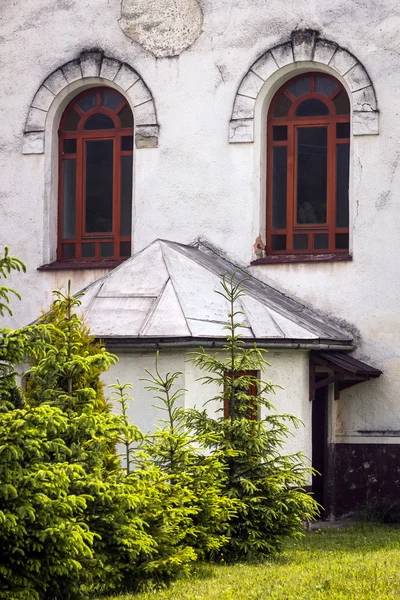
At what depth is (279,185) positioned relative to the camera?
56.0 feet

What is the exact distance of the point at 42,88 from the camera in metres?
17.9

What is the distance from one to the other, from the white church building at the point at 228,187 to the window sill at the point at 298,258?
0.04 meters

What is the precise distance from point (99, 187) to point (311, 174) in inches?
127

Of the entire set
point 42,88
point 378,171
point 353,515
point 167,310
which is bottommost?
point 353,515

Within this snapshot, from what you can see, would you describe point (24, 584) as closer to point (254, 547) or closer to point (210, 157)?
point (254, 547)

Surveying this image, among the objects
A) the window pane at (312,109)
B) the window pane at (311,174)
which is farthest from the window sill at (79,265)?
the window pane at (312,109)

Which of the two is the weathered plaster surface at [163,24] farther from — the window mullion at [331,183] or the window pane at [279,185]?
the window mullion at [331,183]

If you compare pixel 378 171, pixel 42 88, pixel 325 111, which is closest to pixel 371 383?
pixel 378 171

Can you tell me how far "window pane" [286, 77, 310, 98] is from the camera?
16.9m

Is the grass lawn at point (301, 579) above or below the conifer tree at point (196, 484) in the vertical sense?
below

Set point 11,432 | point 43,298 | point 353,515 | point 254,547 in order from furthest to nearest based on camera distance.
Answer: point 43,298 → point 353,515 → point 254,547 → point 11,432

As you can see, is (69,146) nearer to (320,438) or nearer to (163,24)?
(163,24)

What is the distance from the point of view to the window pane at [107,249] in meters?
17.7

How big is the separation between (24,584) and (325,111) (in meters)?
9.67
